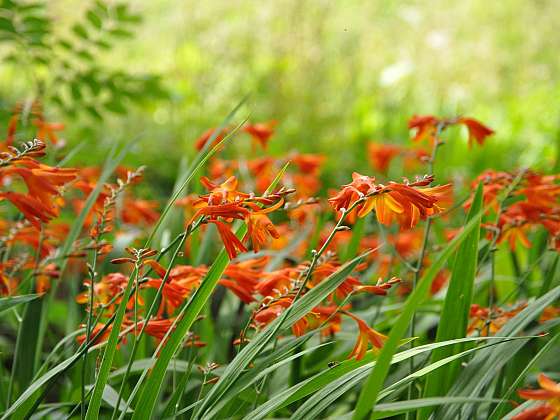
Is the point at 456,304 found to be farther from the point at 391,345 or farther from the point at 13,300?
the point at 13,300

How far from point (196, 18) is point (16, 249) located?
273 cm

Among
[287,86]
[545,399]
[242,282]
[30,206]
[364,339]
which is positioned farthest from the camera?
[287,86]

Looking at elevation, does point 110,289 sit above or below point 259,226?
below

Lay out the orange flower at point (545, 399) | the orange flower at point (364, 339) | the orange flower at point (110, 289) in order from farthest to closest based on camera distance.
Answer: the orange flower at point (110, 289) < the orange flower at point (364, 339) < the orange flower at point (545, 399)

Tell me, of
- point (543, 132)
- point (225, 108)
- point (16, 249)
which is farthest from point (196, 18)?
point (16, 249)

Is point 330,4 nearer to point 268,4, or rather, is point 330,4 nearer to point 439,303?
point 268,4

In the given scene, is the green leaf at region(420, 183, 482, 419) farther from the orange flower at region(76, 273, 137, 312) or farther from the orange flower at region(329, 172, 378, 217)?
the orange flower at region(76, 273, 137, 312)

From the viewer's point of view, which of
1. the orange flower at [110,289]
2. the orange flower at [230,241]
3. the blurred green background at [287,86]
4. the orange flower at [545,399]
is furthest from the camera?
the blurred green background at [287,86]

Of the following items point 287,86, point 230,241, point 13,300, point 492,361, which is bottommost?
point 492,361

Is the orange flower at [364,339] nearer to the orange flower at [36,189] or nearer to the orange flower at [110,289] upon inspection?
the orange flower at [110,289]

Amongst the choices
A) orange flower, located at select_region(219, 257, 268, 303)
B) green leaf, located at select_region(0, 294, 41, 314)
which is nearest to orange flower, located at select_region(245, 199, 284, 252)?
orange flower, located at select_region(219, 257, 268, 303)

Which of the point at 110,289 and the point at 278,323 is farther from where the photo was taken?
the point at 110,289

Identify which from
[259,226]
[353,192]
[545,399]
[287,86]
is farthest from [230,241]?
[287,86]

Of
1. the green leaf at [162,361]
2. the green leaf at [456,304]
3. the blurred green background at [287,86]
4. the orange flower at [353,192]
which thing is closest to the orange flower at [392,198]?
the orange flower at [353,192]
